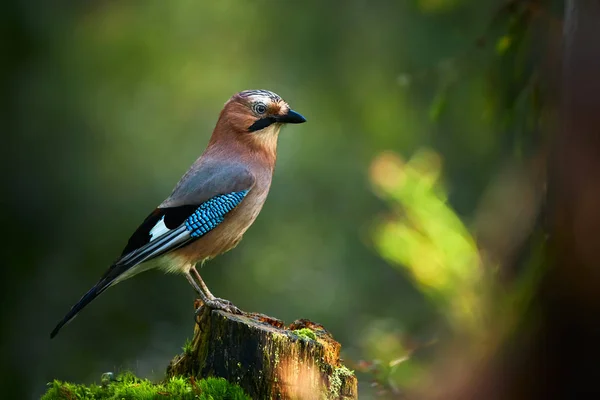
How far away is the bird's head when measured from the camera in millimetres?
5211

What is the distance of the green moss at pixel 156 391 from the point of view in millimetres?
3428

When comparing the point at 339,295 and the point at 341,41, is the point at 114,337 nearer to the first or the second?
the point at 339,295

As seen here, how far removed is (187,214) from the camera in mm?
4805

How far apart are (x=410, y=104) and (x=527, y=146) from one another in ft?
15.5

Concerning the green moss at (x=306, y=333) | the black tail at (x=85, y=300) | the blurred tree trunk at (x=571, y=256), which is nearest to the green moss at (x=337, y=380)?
the green moss at (x=306, y=333)

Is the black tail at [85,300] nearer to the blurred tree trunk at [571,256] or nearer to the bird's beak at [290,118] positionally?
the bird's beak at [290,118]

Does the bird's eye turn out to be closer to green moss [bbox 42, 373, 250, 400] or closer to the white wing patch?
the white wing patch

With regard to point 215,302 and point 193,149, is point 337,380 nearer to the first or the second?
point 215,302

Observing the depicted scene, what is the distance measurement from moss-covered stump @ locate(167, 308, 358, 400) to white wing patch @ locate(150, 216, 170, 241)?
0.89m

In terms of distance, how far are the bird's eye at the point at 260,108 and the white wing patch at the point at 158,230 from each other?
0.94 m

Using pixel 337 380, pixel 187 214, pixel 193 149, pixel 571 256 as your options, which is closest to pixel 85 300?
pixel 187 214

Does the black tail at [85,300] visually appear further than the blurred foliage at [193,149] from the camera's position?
No

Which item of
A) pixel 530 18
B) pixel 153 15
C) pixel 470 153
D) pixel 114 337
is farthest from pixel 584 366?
pixel 153 15

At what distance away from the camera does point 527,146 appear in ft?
15.6
